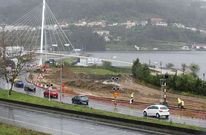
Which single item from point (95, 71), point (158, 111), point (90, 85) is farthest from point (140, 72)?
point (158, 111)

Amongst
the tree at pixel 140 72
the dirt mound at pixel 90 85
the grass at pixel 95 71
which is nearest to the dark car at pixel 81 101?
the dirt mound at pixel 90 85

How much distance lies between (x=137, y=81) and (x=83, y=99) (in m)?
30.4

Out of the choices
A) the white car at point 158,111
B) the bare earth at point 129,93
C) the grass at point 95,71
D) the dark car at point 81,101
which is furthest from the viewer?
the grass at point 95,71

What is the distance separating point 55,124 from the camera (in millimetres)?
30000

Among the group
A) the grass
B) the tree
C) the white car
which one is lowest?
the grass

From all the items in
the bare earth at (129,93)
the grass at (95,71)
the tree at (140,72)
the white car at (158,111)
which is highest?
the tree at (140,72)

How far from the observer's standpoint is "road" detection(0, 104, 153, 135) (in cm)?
2659

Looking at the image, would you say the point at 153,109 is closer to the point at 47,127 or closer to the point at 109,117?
the point at 109,117

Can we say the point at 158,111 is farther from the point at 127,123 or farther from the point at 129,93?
the point at 129,93

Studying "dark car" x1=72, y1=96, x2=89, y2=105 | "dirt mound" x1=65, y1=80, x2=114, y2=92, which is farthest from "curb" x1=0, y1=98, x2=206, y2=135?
"dirt mound" x1=65, y1=80, x2=114, y2=92

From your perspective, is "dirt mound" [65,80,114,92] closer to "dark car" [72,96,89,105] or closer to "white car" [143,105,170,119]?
"dark car" [72,96,89,105]

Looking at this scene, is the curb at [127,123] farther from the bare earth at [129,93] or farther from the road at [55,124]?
the bare earth at [129,93]

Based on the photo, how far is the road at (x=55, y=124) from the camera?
87.2ft

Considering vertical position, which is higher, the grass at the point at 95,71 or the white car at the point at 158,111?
the white car at the point at 158,111
